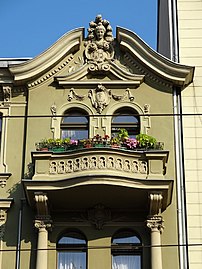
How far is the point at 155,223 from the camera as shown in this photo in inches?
774

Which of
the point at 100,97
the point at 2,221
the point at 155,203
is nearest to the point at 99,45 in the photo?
the point at 100,97

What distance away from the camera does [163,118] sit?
70.7 feet

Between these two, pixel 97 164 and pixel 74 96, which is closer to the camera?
pixel 97 164

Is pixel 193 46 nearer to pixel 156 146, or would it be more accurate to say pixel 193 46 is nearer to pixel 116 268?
pixel 156 146

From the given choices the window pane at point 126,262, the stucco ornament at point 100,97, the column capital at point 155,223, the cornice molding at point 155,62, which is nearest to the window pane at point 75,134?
the stucco ornament at point 100,97

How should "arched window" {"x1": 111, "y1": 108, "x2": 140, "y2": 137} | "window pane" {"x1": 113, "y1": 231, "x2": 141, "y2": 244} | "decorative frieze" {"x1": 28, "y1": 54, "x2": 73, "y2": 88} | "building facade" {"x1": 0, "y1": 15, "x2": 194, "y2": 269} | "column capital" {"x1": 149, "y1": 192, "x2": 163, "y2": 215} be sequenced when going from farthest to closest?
1. "decorative frieze" {"x1": 28, "y1": 54, "x2": 73, "y2": 88}
2. "arched window" {"x1": 111, "y1": 108, "x2": 140, "y2": 137}
3. "window pane" {"x1": 113, "y1": 231, "x2": 141, "y2": 244}
4. "building facade" {"x1": 0, "y1": 15, "x2": 194, "y2": 269}
5. "column capital" {"x1": 149, "y1": 192, "x2": 163, "y2": 215}

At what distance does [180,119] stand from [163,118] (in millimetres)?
504

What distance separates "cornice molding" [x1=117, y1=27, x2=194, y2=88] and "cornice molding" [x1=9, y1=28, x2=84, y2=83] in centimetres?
142

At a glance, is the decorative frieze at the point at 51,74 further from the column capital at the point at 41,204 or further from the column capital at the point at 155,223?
the column capital at the point at 155,223

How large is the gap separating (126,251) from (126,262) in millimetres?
316

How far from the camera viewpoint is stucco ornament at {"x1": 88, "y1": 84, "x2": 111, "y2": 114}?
21.6 metres

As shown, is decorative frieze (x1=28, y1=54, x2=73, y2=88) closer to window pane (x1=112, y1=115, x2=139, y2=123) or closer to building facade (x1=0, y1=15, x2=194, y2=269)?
building facade (x1=0, y1=15, x2=194, y2=269)

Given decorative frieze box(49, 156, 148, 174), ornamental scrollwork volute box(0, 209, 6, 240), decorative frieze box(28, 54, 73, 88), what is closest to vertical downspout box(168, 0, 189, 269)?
→ decorative frieze box(49, 156, 148, 174)

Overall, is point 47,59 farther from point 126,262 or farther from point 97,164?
point 126,262
